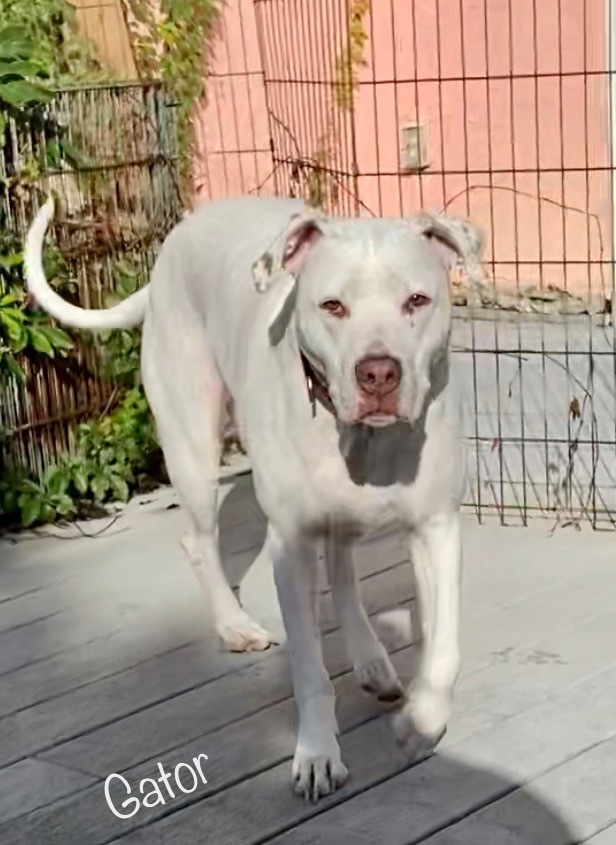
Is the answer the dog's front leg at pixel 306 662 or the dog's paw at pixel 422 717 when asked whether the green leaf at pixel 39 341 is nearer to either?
the dog's front leg at pixel 306 662

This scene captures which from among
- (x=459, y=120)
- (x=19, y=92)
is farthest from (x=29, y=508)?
(x=459, y=120)

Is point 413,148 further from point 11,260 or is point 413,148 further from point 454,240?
point 454,240

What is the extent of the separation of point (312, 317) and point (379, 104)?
4.59 m

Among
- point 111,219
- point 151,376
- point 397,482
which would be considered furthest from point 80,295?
point 397,482

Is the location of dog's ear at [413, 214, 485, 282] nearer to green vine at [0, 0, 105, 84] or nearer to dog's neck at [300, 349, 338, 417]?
dog's neck at [300, 349, 338, 417]

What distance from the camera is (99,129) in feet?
15.9

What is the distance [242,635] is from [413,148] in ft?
13.0

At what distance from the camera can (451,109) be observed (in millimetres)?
7023

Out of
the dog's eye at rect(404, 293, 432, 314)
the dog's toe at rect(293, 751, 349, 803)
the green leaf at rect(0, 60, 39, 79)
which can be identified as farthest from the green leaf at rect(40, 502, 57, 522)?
the dog's eye at rect(404, 293, 432, 314)

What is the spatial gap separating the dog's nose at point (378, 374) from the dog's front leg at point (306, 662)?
17.9 inches

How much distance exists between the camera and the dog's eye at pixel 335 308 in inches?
103

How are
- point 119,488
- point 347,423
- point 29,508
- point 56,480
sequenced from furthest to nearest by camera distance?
point 119,488, point 56,480, point 29,508, point 347,423

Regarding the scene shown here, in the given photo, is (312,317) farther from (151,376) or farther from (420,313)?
(151,376)

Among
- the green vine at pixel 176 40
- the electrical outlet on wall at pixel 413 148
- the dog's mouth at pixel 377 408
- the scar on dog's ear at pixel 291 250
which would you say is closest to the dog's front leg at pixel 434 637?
the dog's mouth at pixel 377 408
